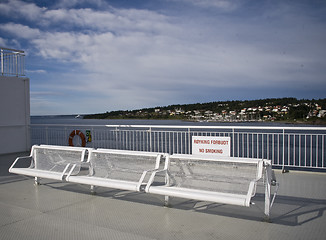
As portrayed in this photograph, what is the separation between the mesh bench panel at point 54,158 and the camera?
550cm

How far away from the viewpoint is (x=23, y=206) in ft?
14.4

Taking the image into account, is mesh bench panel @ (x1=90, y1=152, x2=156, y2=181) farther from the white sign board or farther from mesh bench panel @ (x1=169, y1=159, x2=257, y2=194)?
the white sign board

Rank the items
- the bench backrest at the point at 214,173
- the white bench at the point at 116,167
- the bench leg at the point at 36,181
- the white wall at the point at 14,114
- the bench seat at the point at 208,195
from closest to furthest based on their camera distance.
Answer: the bench seat at the point at 208,195, the bench backrest at the point at 214,173, the white bench at the point at 116,167, the bench leg at the point at 36,181, the white wall at the point at 14,114

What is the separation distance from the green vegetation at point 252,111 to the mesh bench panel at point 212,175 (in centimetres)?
3026

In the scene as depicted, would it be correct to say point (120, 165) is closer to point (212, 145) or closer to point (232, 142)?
point (212, 145)

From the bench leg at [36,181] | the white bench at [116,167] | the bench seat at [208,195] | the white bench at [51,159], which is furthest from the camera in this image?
the bench leg at [36,181]

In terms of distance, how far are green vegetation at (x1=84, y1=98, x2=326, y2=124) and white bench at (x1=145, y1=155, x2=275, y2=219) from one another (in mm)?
30265

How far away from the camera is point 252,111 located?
38.8m

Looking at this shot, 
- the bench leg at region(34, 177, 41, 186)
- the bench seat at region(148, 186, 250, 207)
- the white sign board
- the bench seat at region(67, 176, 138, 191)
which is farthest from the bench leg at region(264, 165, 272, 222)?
the bench leg at region(34, 177, 41, 186)

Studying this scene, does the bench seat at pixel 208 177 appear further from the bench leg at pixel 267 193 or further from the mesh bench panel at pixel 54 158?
the mesh bench panel at pixel 54 158

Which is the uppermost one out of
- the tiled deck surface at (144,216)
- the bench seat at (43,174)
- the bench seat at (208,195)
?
the bench seat at (208,195)

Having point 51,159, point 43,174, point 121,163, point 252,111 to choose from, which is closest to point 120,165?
point 121,163

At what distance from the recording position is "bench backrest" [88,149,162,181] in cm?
460

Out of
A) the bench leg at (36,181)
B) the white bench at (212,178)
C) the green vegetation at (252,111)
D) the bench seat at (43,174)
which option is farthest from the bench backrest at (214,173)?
the green vegetation at (252,111)
